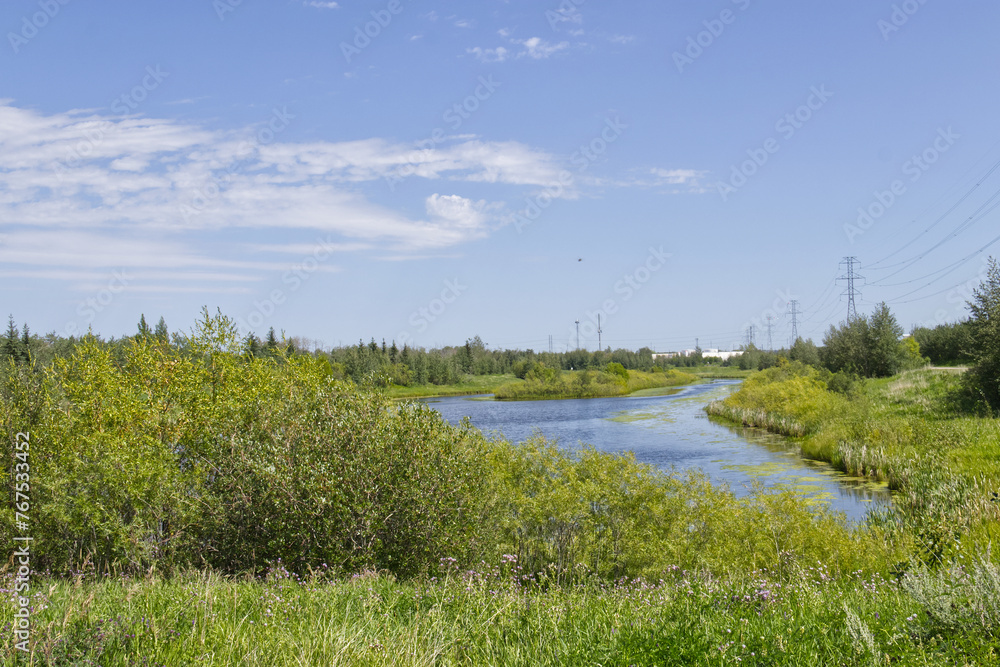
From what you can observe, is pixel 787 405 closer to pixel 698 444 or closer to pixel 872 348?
pixel 698 444

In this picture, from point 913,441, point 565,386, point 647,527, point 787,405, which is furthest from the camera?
point 565,386

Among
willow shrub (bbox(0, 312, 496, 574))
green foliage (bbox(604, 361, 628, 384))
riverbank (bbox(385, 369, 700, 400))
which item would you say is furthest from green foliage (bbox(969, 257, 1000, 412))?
green foliage (bbox(604, 361, 628, 384))

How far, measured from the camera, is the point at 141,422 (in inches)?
580

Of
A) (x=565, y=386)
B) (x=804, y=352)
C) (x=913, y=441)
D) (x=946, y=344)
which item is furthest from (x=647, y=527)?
(x=565, y=386)

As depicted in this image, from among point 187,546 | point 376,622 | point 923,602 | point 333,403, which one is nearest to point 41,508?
point 187,546

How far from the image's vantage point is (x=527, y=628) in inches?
204

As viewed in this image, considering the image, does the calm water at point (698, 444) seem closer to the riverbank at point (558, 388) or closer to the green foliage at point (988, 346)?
the green foliage at point (988, 346)

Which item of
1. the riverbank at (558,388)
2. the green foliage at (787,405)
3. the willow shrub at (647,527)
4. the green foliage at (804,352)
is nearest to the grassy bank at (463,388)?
the riverbank at (558,388)

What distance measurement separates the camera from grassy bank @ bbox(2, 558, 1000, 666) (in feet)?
14.1

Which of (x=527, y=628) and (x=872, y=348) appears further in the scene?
(x=872, y=348)

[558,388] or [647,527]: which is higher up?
[558,388]

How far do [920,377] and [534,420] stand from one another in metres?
28.6

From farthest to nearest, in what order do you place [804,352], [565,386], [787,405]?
[565,386] → [804,352] → [787,405]

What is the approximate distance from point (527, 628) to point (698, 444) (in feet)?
110
